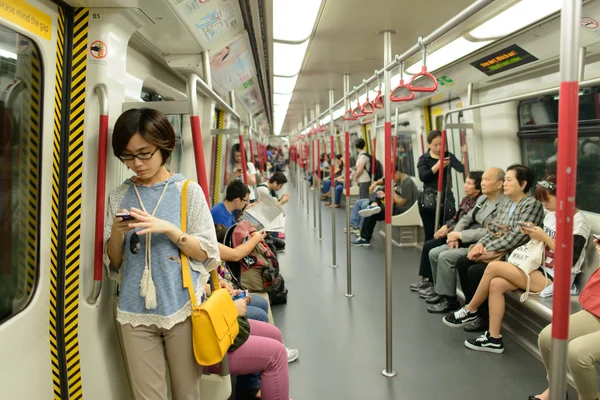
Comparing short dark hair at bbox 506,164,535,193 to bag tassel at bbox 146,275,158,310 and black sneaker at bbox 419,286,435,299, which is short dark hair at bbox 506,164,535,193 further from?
bag tassel at bbox 146,275,158,310

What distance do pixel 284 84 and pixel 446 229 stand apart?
13.6 feet

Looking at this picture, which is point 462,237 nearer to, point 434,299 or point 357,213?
point 434,299

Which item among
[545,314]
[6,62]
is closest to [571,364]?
[545,314]

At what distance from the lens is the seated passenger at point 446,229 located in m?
4.80

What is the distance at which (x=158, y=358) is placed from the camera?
188 centimetres

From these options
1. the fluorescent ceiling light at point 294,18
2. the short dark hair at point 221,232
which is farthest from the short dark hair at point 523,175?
the short dark hair at point 221,232

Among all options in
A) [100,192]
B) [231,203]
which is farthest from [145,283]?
[231,203]

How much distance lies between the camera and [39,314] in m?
1.85

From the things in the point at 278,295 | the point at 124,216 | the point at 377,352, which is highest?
the point at 124,216

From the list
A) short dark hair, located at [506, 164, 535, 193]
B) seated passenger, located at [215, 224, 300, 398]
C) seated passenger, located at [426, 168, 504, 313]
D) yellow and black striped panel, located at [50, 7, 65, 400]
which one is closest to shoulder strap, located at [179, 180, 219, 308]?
yellow and black striped panel, located at [50, 7, 65, 400]

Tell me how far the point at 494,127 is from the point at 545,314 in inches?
109

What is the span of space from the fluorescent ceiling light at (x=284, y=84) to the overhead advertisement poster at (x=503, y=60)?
2.90 meters

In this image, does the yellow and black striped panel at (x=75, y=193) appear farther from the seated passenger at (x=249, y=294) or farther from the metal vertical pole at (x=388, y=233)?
the metal vertical pole at (x=388, y=233)

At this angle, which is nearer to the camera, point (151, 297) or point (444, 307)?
point (151, 297)
